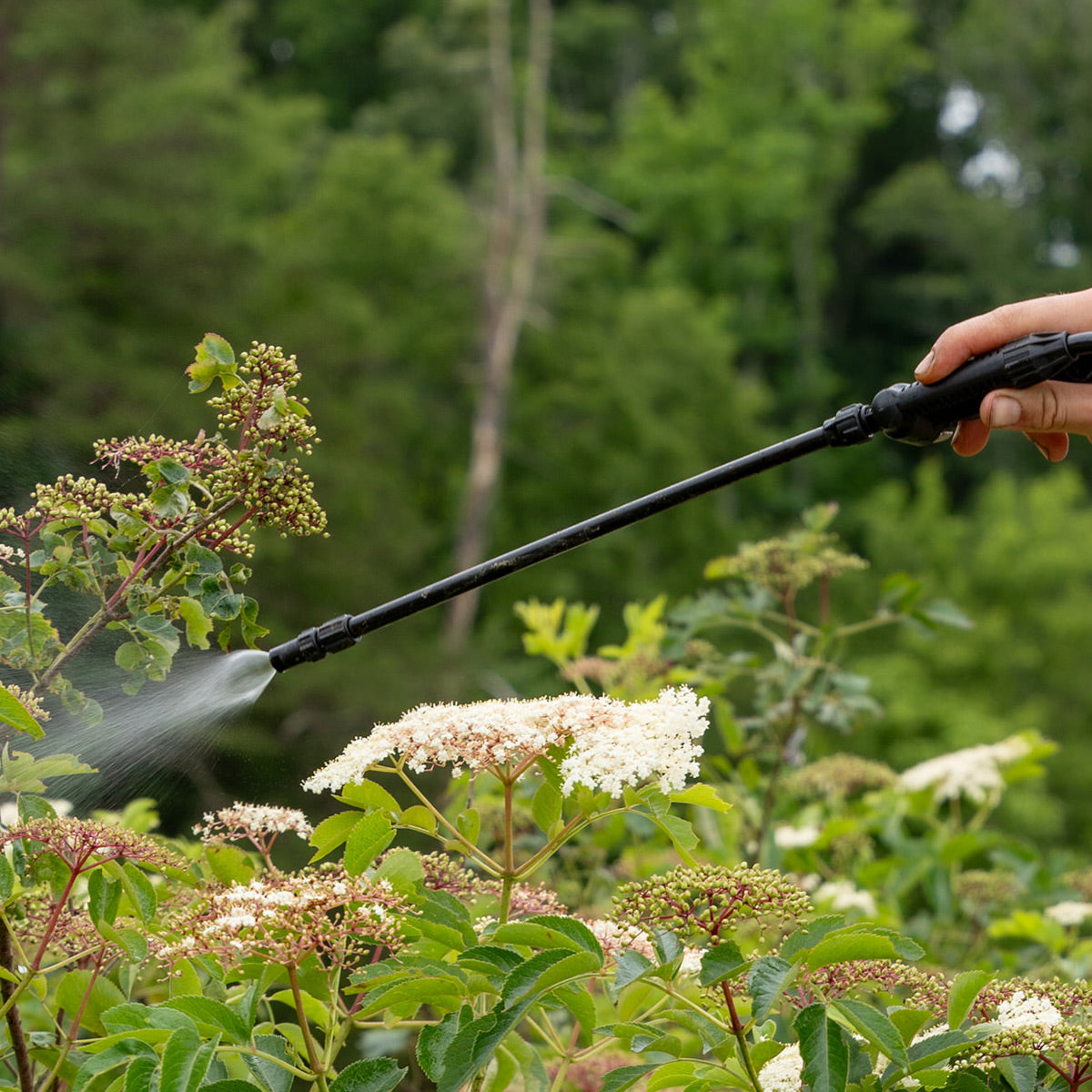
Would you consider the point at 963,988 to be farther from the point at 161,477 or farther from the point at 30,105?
the point at 30,105

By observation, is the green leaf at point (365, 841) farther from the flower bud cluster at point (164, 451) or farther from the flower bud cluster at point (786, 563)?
the flower bud cluster at point (786, 563)

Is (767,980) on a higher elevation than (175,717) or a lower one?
lower

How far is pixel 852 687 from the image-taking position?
7.18ft

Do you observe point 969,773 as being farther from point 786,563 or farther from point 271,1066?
point 271,1066

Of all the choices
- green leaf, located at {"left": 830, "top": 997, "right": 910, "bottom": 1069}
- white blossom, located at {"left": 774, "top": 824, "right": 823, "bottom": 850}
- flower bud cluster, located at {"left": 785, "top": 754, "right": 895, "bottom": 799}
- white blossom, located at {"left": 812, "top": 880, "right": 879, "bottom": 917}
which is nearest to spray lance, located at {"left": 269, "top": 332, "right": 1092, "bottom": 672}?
green leaf, located at {"left": 830, "top": 997, "right": 910, "bottom": 1069}

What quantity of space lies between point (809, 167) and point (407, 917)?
27.7 m

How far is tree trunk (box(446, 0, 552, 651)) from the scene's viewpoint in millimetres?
17719

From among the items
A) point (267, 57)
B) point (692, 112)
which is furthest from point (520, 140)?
point (267, 57)

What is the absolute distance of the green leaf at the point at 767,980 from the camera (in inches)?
32.9

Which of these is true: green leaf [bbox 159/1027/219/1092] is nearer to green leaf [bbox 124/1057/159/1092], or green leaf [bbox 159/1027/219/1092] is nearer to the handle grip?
green leaf [bbox 124/1057/159/1092]

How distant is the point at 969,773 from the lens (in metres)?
2.38

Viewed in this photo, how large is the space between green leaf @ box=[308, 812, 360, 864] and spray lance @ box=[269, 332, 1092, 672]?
0.59ft

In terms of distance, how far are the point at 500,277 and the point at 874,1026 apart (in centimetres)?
1861

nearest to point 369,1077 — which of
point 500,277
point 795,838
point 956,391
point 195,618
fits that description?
point 195,618
